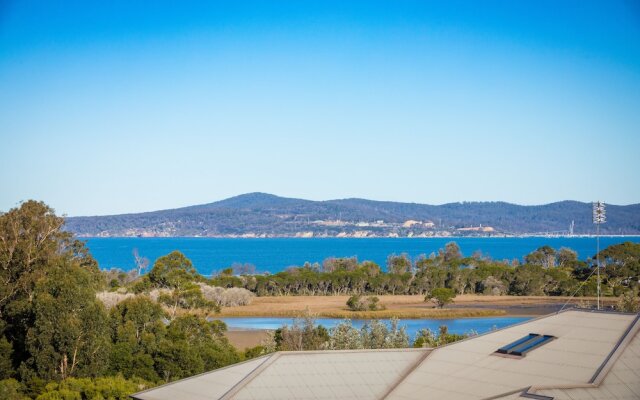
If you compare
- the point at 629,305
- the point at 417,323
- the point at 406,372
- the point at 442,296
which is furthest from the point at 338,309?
the point at 406,372

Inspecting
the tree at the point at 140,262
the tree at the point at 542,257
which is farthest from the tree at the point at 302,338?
the tree at the point at 542,257

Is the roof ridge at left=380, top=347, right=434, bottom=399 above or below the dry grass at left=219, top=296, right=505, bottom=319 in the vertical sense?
above

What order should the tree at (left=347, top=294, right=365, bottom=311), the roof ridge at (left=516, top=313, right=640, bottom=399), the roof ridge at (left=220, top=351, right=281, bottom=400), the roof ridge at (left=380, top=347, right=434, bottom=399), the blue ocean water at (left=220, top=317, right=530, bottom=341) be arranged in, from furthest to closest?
the tree at (left=347, top=294, right=365, bottom=311)
the blue ocean water at (left=220, top=317, right=530, bottom=341)
the roof ridge at (left=380, top=347, right=434, bottom=399)
the roof ridge at (left=220, top=351, right=281, bottom=400)
the roof ridge at (left=516, top=313, right=640, bottom=399)

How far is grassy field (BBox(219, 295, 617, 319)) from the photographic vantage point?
63812mm

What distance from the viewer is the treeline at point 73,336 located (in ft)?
90.7

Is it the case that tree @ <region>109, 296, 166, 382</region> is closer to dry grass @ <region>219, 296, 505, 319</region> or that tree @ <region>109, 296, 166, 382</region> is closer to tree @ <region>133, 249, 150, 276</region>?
dry grass @ <region>219, 296, 505, 319</region>

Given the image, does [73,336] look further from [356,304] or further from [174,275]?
[356,304]

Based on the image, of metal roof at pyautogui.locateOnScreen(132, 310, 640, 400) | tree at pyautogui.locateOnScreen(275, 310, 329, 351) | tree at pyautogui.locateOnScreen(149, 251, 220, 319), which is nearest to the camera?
metal roof at pyautogui.locateOnScreen(132, 310, 640, 400)

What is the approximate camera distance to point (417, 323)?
191 feet

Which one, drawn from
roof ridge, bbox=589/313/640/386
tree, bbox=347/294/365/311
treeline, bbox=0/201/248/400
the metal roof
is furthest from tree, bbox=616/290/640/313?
tree, bbox=347/294/365/311

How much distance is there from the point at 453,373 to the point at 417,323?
126 feet

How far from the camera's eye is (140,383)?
27.9 m

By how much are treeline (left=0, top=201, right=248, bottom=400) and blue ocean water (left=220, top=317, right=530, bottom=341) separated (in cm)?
2157

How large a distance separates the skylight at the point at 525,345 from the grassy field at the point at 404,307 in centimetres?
3828
